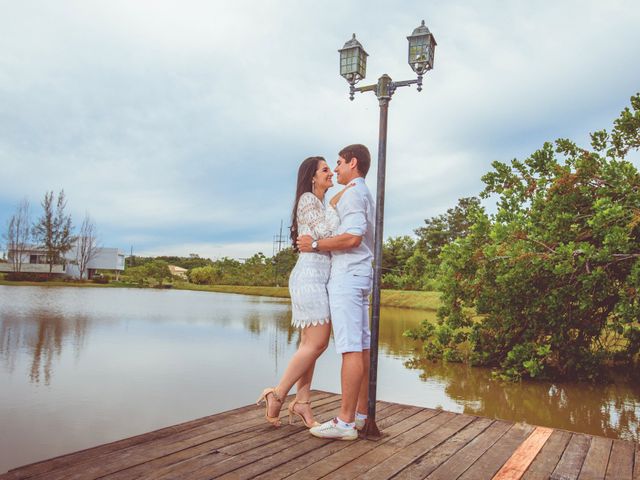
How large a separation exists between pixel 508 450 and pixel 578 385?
5467 millimetres

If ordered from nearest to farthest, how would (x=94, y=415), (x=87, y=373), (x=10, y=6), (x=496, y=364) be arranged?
(x=94, y=415)
(x=87, y=373)
(x=496, y=364)
(x=10, y=6)

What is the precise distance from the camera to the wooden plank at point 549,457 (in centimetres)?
260

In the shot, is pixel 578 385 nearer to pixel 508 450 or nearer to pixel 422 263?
pixel 508 450

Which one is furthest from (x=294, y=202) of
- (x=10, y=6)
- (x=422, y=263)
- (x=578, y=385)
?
(x=422, y=263)

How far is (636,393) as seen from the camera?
283 inches

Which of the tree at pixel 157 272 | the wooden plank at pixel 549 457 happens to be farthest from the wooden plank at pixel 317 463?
the tree at pixel 157 272

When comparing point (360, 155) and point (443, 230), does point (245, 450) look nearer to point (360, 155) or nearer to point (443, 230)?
point (360, 155)

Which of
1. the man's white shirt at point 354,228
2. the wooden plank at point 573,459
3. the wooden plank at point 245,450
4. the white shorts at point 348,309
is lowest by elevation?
the wooden plank at point 573,459

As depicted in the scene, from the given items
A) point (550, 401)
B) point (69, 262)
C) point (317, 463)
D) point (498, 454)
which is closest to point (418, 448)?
point (498, 454)

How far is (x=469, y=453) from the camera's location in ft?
9.39

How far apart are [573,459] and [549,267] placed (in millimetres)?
3980

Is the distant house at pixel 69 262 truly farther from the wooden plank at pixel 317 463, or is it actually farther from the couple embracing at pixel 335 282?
the wooden plank at pixel 317 463

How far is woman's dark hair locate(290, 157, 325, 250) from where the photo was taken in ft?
10.6

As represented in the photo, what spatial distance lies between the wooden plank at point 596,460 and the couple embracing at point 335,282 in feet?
3.89
